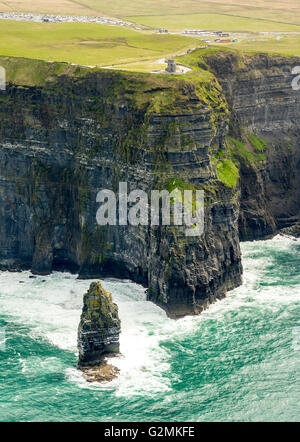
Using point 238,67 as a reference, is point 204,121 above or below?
below

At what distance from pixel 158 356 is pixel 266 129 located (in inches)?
3011

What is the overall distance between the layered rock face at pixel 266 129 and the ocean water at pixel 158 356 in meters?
20.7

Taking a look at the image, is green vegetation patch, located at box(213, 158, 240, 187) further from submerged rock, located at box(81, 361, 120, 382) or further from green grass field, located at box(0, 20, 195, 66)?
submerged rock, located at box(81, 361, 120, 382)

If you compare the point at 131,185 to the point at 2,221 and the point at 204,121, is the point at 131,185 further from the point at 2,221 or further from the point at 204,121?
the point at 2,221

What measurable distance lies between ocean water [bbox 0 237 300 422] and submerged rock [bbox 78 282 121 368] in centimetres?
260

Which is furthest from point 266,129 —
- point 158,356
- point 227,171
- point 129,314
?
point 158,356

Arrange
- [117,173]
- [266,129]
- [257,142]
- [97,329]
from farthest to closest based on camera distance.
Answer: [266,129]
[257,142]
[117,173]
[97,329]

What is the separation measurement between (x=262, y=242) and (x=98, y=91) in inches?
1837

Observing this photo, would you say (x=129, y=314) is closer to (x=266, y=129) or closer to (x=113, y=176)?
(x=113, y=176)

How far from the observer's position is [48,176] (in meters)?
162

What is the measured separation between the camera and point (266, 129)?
625 feet

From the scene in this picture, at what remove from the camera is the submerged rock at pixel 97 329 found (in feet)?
415

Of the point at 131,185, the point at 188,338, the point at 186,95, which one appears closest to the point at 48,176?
the point at 131,185

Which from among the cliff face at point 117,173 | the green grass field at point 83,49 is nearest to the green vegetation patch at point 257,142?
the cliff face at point 117,173
